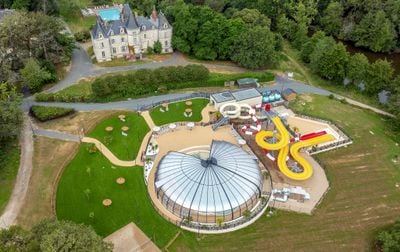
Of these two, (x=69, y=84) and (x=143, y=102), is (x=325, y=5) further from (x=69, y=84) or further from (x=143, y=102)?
(x=69, y=84)

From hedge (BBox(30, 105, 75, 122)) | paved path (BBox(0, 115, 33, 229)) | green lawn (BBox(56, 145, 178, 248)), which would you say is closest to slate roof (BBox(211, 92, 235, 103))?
green lawn (BBox(56, 145, 178, 248))

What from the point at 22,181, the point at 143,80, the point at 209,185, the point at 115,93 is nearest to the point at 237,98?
the point at 143,80

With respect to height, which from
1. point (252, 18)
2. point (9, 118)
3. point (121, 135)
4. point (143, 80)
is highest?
point (252, 18)

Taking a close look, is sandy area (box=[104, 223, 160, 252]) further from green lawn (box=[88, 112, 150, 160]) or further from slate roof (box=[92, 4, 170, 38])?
slate roof (box=[92, 4, 170, 38])

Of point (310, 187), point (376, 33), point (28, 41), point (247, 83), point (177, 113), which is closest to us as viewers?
point (310, 187)

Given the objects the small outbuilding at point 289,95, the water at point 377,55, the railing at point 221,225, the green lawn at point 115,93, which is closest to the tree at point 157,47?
the green lawn at point 115,93

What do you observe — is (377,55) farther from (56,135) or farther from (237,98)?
(56,135)
